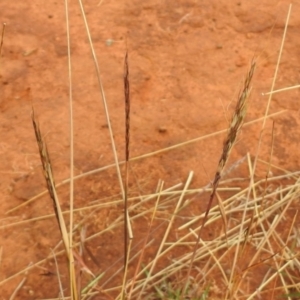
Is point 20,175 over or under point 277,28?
under

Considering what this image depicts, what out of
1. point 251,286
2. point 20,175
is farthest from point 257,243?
point 20,175

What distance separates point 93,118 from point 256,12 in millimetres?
806

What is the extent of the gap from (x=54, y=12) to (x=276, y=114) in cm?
87

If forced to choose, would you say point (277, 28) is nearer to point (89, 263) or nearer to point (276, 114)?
point (276, 114)

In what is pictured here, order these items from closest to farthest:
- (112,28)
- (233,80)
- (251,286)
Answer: (251,286), (233,80), (112,28)

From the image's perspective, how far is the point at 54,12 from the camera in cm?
226

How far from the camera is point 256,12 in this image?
2.33 meters

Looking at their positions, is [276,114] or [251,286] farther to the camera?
[276,114]

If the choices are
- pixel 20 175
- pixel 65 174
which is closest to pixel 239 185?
pixel 65 174

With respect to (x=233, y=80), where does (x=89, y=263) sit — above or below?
below

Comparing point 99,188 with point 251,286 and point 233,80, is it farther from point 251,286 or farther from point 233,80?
point 233,80

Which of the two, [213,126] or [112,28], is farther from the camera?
[112,28]

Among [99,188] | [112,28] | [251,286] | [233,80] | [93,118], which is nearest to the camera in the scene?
[251,286]

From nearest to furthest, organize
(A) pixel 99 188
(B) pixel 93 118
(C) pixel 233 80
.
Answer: (A) pixel 99 188
(B) pixel 93 118
(C) pixel 233 80
